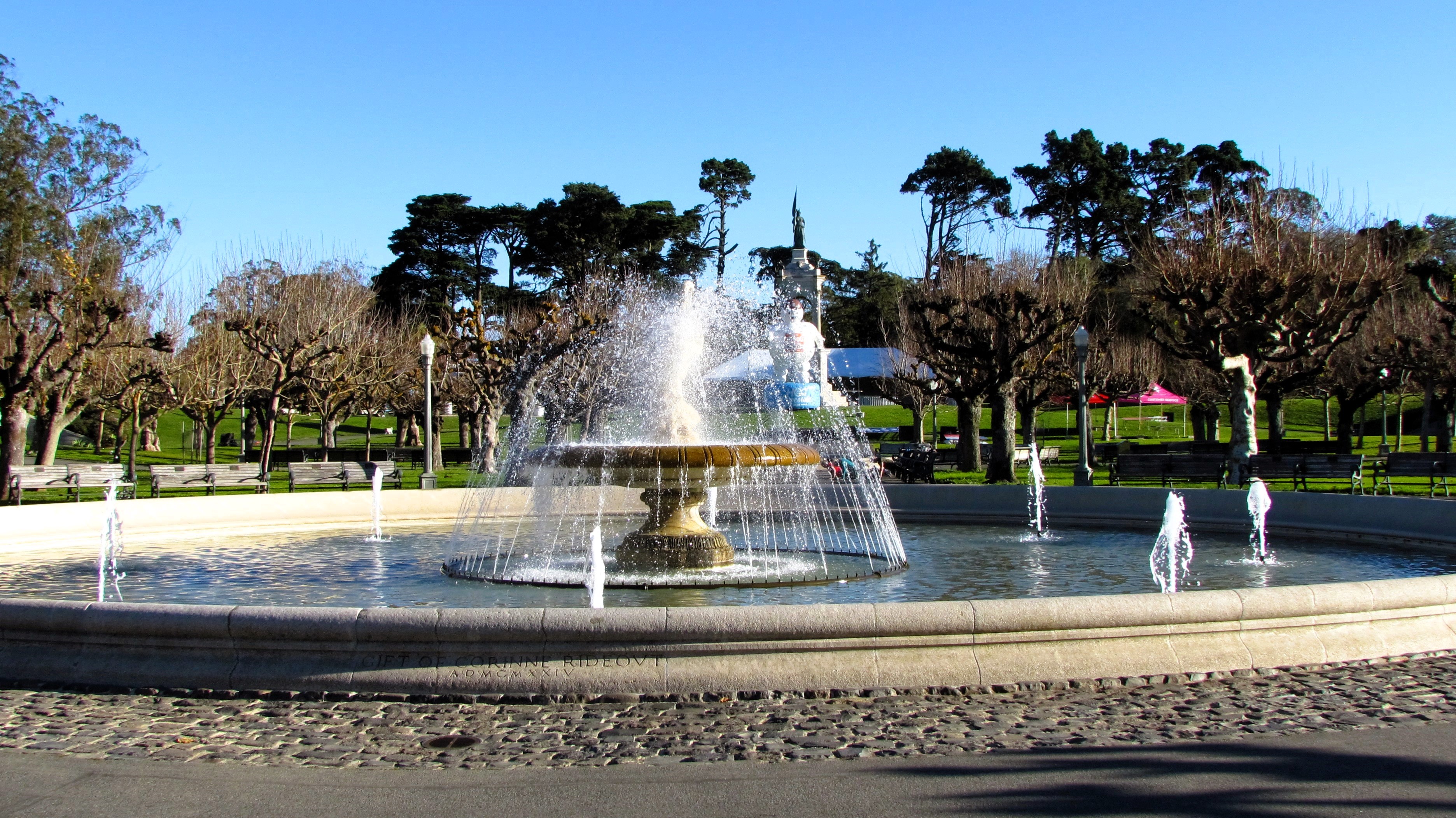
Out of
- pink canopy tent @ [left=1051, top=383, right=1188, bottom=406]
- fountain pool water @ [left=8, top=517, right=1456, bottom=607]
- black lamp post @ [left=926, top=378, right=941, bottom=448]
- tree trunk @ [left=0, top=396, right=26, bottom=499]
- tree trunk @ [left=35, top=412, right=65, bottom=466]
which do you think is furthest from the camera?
pink canopy tent @ [left=1051, top=383, right=1188, bottom=406]


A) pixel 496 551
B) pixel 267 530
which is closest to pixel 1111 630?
pixel 496 551

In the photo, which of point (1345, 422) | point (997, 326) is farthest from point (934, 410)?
point (997, 326)

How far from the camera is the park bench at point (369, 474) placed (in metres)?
26.7

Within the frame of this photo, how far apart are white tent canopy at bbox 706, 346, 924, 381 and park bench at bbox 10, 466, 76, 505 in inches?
1171

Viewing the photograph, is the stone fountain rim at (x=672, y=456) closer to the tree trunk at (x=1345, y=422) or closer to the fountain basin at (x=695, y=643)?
the fountain basin at (x=695, y=643)

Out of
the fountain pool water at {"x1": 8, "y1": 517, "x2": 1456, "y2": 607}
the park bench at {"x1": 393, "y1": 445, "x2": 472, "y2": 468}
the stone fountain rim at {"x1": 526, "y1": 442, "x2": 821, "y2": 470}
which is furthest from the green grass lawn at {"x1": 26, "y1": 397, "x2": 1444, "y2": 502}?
the stone fountain rim at {"x1": 526, "y1": 442, "x2": 821, "y2": 470}

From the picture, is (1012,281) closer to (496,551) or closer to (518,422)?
(518,422)

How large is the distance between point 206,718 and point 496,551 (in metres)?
8.30

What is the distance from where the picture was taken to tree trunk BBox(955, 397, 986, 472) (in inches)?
1247

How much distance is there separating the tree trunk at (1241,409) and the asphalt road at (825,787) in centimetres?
1947

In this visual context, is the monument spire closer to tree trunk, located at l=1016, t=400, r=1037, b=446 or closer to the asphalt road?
tree trunk, located at l=1016, t=400, r=1037, b=446

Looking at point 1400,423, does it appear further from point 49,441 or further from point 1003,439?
point 49,441

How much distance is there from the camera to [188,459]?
4816 centimetres

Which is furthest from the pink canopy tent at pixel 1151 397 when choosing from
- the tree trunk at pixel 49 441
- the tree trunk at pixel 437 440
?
the tree trunk at pixel 49 441
